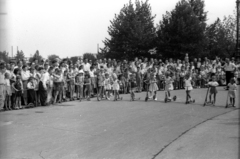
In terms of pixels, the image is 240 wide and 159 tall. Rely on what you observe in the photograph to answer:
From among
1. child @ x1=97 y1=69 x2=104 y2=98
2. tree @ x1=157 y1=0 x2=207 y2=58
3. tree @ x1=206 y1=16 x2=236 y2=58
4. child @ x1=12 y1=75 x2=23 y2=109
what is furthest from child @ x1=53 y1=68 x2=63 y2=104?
tree @ x1=206 y1=16 x2=236 y2=58

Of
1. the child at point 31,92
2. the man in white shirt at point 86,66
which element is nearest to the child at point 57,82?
the child at point 31,92

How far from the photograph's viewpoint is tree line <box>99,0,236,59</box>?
1775 inches

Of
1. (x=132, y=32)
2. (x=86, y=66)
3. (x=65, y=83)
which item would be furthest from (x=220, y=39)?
(x=65, y=83)

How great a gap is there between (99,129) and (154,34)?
127 feet

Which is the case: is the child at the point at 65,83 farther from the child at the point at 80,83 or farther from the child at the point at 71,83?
the child at the point at 80,83

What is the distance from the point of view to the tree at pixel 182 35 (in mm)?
46781

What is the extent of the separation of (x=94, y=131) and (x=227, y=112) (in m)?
5.91

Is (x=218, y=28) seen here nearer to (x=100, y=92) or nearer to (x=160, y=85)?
(x=160, y=85)

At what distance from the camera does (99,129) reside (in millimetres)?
9906

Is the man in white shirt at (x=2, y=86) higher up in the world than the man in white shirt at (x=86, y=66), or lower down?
lower down

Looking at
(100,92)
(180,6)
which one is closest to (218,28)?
(180,6)

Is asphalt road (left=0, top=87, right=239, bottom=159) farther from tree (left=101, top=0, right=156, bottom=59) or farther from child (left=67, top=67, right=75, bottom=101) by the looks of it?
tree (left=101, top=0, right=156, bottom=59)

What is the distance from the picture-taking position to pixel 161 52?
1882 inches

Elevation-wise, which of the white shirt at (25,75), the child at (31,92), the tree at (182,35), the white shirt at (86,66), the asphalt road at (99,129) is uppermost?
the tree at (182,35)
